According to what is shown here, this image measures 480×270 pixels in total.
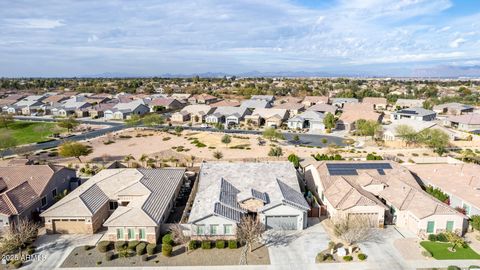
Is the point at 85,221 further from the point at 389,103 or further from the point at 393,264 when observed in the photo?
the point at 389,103

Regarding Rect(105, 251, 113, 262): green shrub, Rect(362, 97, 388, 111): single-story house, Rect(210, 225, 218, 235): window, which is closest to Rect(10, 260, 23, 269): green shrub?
Rect(105, 251, 113, 262): green shrub

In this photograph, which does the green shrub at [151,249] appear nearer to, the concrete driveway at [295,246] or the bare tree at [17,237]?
the concrete driveway at [295,246]

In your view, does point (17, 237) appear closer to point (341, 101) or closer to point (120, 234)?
point (120, 234)

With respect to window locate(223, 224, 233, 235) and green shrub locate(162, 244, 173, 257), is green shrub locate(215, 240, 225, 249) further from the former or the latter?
green shrub locate(162, 244, 173, 257)

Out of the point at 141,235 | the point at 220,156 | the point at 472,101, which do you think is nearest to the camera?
the point at 141,235

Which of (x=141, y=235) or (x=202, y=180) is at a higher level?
(x=202, y=180)

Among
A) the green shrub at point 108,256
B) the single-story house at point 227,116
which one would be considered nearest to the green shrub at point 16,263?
the green shrub at point 108,256

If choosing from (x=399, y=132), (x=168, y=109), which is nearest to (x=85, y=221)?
(x=399, y=132)
